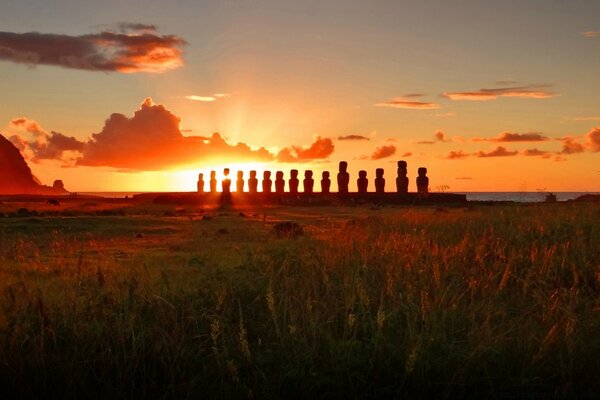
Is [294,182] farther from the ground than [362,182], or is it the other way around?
[294,182]

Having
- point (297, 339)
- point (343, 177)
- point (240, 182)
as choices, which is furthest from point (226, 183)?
point (297, 339)

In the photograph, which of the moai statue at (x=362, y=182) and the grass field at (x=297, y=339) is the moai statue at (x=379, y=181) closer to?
the moai statue at (x=362, y=182)

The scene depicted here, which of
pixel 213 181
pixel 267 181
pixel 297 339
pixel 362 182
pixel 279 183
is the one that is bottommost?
pixel 297 339

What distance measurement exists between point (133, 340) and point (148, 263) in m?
5.70

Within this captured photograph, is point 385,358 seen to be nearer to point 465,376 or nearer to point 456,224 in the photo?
point 465,376

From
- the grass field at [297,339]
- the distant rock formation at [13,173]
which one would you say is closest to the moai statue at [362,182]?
the grass field at [297,339]

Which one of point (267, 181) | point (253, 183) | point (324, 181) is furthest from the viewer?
point (253, 183)

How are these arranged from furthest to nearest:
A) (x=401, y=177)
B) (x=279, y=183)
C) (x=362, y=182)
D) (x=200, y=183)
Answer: (x=200, y=183), (x=279, y=183), (x=362, y=182), (x=401, y=177)

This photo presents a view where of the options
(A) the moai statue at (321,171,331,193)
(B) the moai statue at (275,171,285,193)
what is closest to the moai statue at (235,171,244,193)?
(B) the moai statue at (275,171,285,193)

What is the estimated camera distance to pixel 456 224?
52.2 feet

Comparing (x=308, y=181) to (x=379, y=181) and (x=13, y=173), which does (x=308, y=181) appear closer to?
(x=379, y=181)

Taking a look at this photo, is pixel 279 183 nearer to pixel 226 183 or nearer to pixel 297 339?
pixel 226 183

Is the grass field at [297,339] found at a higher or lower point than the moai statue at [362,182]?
lower

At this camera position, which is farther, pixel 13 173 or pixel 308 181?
pixel 13 173
